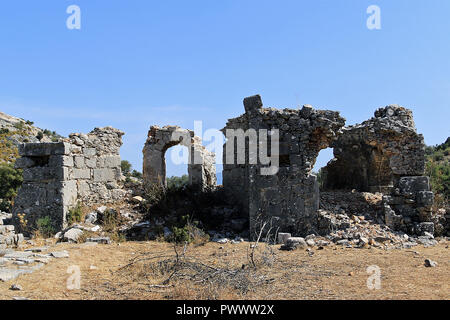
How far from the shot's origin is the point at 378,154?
13.1m

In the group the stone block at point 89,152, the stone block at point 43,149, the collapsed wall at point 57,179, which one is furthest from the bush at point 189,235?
the stone block at point 43,149

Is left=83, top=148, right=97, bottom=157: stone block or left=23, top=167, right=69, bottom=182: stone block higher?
left=83, top=148, right=97, bottom=157: stone block

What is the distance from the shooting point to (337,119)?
9633mm

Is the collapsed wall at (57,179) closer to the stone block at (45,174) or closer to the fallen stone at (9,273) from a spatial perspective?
the stone block at (45,174)

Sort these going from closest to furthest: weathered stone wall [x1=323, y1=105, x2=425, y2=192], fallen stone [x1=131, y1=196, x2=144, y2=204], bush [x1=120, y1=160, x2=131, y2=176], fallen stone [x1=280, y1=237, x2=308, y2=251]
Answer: fallen stone [x1=280, y1=237, x2=308, y2=251] < weathered stone wall [x1=323, y1=105, x2=425, y2=192] < fallen stone [x1=131, y1=196, x2=144, y2=204] < bush [x1=120, y1=160, x2=131, y2=176]

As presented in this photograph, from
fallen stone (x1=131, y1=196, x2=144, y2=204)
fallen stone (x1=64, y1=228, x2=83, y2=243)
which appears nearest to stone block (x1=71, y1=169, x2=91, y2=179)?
fallen stone (x1=131, y1=196, x2=144, y2=204)

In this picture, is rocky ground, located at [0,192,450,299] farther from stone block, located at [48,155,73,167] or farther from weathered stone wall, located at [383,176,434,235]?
stone block, located at [48,155,73,167]

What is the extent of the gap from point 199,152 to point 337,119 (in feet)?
16.7

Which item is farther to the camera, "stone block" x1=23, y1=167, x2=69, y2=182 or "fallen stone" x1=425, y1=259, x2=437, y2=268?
"stone block" x1=23, y1=167, x2=69, y2=182

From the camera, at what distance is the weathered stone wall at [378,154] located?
34.1 ft

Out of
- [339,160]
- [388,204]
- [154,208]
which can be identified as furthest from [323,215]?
[339,160]

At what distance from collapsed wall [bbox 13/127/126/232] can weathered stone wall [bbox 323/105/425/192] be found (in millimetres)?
8087

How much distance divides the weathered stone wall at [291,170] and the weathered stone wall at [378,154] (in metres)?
1.89

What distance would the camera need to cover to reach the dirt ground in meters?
5.02
